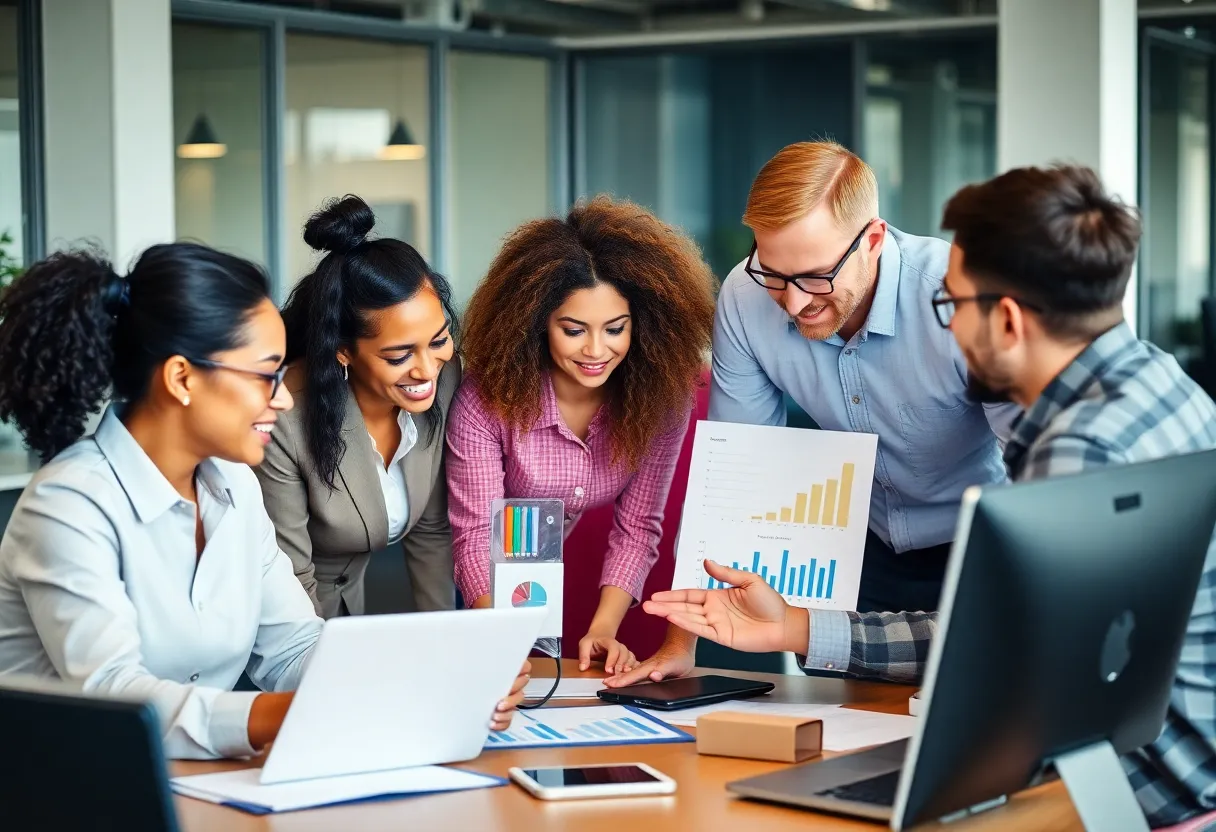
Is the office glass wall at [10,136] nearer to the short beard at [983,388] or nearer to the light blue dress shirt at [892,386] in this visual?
the light blue dress shirt at [892,386]

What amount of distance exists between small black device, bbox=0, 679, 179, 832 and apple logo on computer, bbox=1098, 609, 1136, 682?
89 centimetres

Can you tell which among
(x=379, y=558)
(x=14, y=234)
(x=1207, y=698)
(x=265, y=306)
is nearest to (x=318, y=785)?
(x=265, y=306)

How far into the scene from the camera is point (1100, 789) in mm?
1503

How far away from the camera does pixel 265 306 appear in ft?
6.73

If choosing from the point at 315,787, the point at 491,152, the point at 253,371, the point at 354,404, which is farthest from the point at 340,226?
the point at 491,152

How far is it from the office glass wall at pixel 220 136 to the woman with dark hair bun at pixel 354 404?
14.5 ft

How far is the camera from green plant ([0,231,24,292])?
534 centimetres

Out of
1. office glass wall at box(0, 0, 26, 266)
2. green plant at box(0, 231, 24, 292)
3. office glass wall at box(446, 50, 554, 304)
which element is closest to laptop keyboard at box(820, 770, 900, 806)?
green plant at box(0, 231, 24, 292)

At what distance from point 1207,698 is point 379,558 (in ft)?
11.0

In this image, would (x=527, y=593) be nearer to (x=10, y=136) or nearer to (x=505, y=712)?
(x=505, y=712)

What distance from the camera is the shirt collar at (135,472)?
197 centimetres

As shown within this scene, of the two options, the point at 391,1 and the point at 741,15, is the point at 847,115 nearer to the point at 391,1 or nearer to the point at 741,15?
the point at 741,15

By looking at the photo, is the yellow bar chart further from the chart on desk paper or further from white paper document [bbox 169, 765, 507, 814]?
white paper document [bbox 169, 765, 507, 814]

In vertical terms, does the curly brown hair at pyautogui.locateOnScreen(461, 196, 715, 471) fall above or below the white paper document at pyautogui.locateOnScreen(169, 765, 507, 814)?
above
